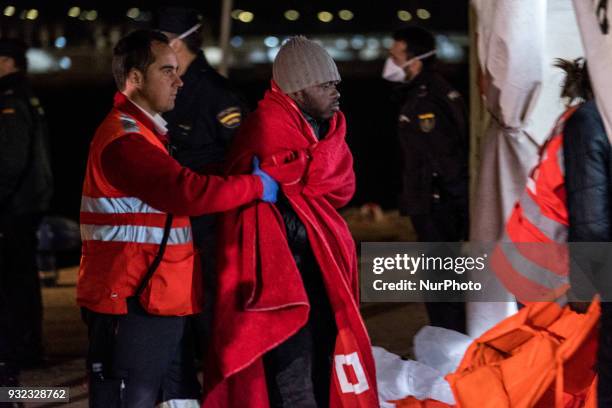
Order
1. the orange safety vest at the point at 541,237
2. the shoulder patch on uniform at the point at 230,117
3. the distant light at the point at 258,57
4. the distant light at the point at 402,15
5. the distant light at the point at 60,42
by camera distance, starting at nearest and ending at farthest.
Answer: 1. the orange safety vest at the point at 541,237
2. the shoulder patch on uniform at the point at 230,117
3. the distant light at the point at 258,57
4. the distant light at the point at 402,15
5. the distant light at the point at 60,42

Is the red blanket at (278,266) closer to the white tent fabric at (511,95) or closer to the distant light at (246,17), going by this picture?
the white tent fabric at (511,95)

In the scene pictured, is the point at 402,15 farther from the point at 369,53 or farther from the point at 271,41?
the point at 271,41

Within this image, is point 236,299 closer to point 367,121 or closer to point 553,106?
point 553,106

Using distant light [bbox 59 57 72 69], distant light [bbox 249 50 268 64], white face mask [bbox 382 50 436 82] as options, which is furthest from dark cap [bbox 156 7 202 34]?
distant light [bbox 59 57 72 69]

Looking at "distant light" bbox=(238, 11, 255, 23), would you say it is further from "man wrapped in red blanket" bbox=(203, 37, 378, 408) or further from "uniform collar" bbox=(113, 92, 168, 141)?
"uniform collar" bbox=(113, 92, 168, 141)

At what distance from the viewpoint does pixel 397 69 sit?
270 inches

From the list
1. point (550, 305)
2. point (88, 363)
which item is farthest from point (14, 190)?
point (550, 305)

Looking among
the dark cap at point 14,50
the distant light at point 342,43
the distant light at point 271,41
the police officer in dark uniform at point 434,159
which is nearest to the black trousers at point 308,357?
the police officer in dark uniform at point 434,159

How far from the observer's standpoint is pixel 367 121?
3325 centimetres

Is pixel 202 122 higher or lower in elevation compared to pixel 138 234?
higher

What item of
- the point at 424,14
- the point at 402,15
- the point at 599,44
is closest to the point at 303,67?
the point at 599,44

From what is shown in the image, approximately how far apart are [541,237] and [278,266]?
915mm

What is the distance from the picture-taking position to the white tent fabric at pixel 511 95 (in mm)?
5172

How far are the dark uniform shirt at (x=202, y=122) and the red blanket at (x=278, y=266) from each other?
30.0 inches
